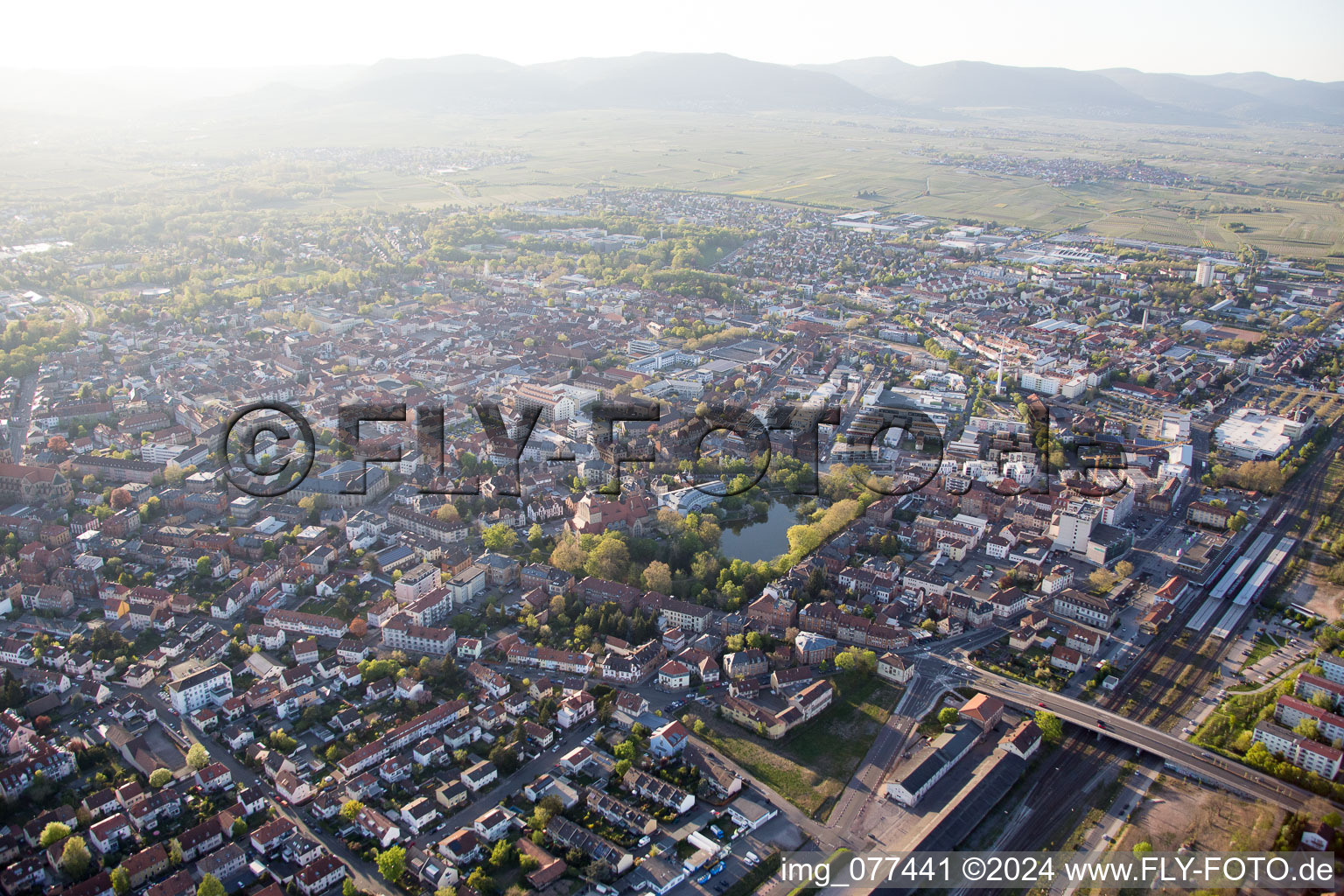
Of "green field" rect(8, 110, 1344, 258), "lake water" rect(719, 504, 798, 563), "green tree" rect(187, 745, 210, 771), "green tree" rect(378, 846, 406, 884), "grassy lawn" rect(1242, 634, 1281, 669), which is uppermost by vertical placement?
"green field" rect(8, 110, 1344, 258)

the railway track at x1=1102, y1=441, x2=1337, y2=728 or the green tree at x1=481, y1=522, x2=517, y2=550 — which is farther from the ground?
the green tree at x1=481, y1=522, x2=517, y2=550

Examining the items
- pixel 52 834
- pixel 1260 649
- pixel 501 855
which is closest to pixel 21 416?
pixel 52 834

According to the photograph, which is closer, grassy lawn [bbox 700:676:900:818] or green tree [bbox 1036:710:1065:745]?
grassy lawn [bbox 700:676:900:818]

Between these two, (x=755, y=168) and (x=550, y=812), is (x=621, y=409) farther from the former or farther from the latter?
(x=755, y=168)

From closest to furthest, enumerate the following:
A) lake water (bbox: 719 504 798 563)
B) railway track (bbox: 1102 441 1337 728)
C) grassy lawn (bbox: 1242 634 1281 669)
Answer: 1. railway track (bbox: 1102 441 1337 728)
2. grassy lawn (bbox: 1242 634 1281 669)
3. lake water (bbox: 719 504 798 563)

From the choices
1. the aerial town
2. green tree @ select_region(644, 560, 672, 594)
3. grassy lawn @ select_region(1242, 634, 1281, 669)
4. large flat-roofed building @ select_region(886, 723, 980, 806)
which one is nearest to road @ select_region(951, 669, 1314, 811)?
the aerial town

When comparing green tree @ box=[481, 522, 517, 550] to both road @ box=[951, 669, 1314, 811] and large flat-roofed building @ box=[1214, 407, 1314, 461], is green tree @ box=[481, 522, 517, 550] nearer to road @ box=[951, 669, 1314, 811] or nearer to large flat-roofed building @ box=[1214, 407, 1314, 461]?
road @ box=[951, 669, 1314, 811]

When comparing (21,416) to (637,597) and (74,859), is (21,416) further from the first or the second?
(637,597)

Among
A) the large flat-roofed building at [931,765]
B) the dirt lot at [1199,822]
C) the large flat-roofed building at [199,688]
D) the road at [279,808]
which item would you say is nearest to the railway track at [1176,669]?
the dirt lot at [1199,822]
